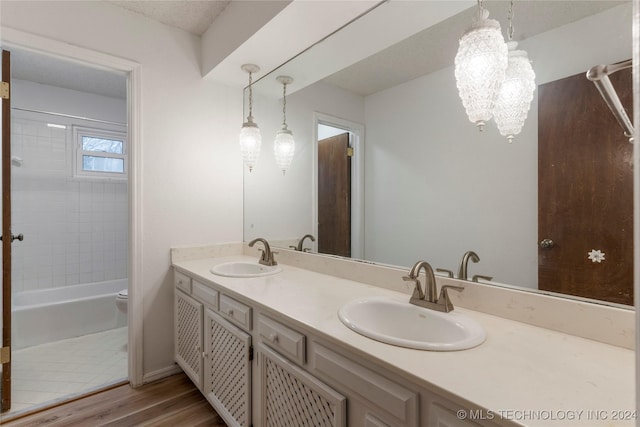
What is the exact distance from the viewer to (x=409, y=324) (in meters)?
1.16

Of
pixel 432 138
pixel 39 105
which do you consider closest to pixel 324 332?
pixel 432 138

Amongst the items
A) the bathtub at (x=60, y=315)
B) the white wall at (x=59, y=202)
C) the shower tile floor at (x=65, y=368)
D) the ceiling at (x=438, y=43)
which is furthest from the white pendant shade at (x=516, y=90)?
the bathtub at (x=60, y=315)

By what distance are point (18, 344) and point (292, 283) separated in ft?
8.51

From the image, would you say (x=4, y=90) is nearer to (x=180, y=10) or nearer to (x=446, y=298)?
(x=180, y=10)

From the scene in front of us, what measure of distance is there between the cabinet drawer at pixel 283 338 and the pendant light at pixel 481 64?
100 cm

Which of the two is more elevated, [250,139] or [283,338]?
[250,139]

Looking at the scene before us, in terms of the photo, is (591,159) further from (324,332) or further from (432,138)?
(324,332)

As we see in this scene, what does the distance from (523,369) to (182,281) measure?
1.87 m

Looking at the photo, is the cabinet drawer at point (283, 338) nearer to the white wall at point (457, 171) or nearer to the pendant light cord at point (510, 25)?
the white wall at point (457, 171)

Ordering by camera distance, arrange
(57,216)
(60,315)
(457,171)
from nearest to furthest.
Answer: (457,171), (60,315), (57,216)

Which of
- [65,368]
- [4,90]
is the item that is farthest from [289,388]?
[4,90]

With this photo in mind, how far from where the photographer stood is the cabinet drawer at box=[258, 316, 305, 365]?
3.47ft

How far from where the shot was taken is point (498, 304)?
1091mm

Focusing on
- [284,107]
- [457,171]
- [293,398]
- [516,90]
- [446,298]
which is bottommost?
[293,398]
